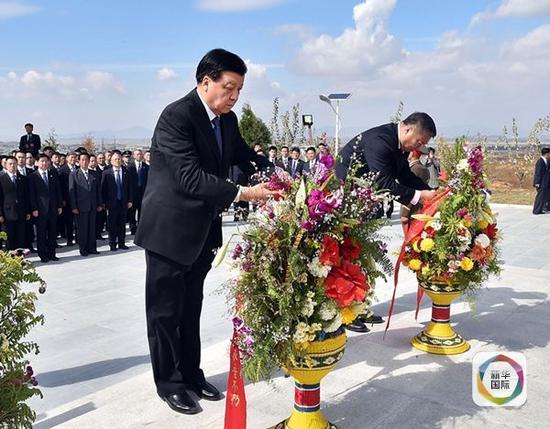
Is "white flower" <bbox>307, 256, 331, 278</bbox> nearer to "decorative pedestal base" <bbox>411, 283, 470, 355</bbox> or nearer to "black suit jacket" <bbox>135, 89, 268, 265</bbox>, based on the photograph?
"black suit jacket" <bbox>135, 89, 268, 265</bbox>

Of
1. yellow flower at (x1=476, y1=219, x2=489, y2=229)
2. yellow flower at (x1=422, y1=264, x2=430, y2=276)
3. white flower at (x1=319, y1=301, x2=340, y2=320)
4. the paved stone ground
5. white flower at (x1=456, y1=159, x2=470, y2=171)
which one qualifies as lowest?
the paved stone ground

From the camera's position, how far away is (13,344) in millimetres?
2143

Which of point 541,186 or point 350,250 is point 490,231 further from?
point 541,186

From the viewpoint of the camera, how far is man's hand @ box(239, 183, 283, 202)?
2.48m

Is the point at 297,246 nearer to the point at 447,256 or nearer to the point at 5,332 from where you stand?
the point at 5,332

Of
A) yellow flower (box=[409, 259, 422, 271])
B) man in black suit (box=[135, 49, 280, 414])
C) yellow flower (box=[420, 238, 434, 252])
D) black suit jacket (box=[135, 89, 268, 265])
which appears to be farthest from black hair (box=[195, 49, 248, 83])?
yellow flower (box=[409, 259, 422, 271])

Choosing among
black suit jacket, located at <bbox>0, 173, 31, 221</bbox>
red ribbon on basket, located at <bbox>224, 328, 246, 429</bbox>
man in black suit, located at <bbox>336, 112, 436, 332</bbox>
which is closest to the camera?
red ribbon on basket, located at <bbox>224, 328, 246, 429</bbox>

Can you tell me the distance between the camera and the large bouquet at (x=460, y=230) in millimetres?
3771

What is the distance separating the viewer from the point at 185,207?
9.54ft

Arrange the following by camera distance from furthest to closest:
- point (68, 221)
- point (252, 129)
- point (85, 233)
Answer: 1. point (252, 129)
2. point (68, 221)
3. point (85, 233)

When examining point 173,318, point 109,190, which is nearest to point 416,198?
point 173,318

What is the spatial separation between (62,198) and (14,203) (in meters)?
1.27

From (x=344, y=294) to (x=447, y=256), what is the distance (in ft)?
5.60

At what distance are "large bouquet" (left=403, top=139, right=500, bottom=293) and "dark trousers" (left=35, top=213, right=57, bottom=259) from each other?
6502 mm
